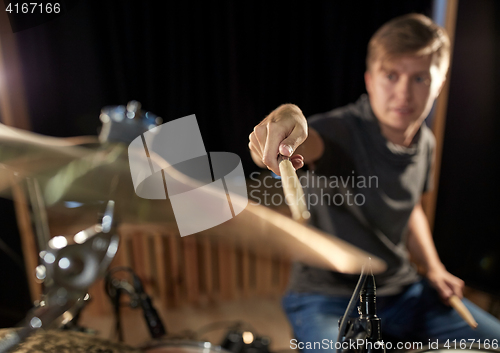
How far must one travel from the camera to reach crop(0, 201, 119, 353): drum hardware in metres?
0.33

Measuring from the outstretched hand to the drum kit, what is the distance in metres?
0.03

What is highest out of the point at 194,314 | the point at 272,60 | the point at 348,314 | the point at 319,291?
the point at 272,60

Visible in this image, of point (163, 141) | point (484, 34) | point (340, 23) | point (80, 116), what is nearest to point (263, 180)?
point (163, 141)

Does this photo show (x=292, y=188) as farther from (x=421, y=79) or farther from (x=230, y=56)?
(x=230, y=56)

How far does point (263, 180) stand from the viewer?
0.99 m

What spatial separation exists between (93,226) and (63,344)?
162 millimetres

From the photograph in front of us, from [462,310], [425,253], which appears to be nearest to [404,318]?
[462,310]

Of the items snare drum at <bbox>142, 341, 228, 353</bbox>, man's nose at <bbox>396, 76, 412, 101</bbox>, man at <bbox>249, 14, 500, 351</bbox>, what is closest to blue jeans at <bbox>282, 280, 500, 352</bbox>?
man at <bbox>249, 14, 500, 351</bbox>

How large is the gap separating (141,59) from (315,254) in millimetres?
1135

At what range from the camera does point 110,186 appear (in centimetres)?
51

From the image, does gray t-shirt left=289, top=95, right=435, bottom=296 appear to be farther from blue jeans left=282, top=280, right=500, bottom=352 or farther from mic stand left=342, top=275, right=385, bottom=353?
mic stand left=342, top=275, right=385, bottom=353

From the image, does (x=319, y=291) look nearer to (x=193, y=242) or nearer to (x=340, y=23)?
(x=193, y=242)

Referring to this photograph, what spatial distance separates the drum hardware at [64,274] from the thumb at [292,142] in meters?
0.31

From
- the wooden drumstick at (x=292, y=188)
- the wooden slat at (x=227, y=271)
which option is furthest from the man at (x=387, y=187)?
the wooden slat at (x=227, y=271)
